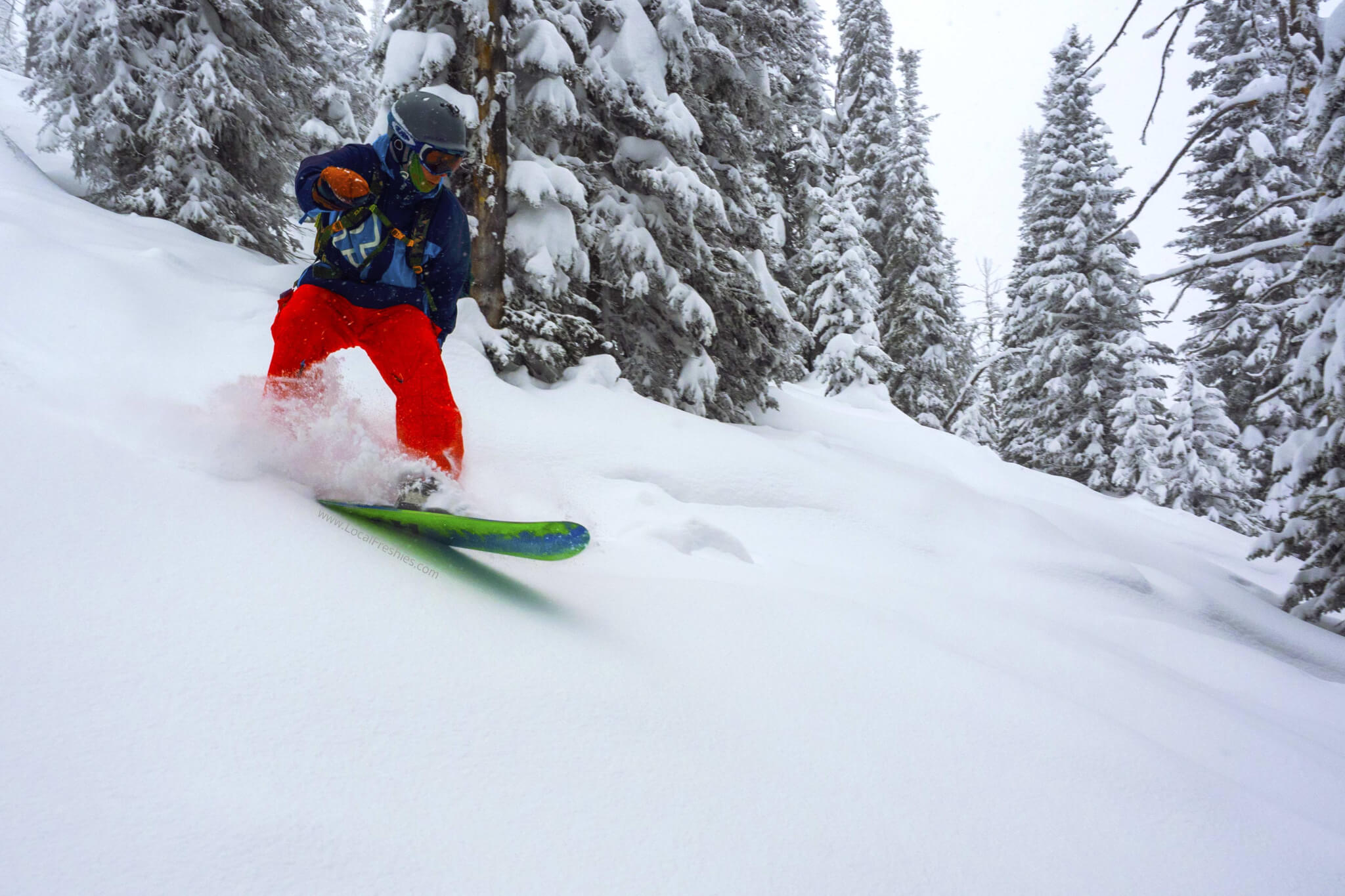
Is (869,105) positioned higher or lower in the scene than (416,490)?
higher

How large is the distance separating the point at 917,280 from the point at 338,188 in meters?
24.9

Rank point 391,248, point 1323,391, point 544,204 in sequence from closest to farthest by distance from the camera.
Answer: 1. point 391,248
2. point 1323,391
3. point 544,204

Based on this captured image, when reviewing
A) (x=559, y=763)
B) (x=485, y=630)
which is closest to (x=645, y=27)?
(x=485, y=630)

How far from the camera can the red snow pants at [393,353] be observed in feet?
12.3

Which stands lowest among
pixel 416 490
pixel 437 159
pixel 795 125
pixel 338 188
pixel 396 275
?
pixel 416 490

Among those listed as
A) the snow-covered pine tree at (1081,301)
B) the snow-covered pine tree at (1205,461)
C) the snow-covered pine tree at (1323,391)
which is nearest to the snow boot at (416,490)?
the snow-covered pine tree at (1323,391)

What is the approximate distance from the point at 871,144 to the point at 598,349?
21786 millimetres

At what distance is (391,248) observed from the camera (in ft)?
12.7

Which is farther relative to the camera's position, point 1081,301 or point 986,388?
point 986,388

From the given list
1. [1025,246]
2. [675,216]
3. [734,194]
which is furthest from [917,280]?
[675,216]

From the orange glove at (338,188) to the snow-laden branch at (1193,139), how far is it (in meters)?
3.53

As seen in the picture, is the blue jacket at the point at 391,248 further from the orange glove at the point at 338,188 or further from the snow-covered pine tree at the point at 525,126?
the snow-covered pine tree at the point at 525,126

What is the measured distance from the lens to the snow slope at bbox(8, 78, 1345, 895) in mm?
1377

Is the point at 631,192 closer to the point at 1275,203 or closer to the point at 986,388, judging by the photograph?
the point at 1275,203
